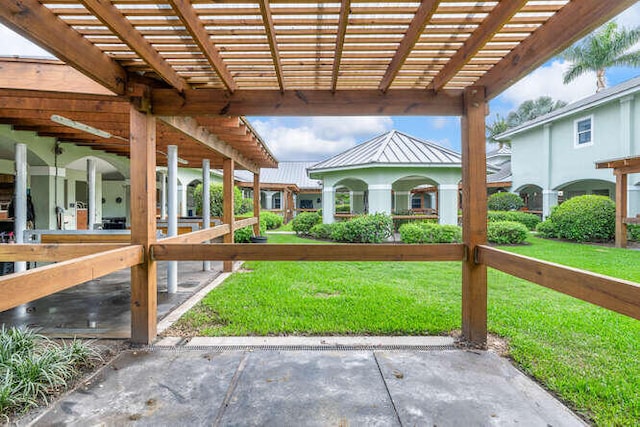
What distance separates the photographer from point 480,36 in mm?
2523

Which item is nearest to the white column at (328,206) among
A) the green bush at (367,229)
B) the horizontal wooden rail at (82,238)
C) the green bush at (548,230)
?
the green bush at (367,229)

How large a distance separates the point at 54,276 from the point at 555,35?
395 cm

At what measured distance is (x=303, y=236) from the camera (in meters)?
13.4

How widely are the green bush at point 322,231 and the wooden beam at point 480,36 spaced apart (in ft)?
29.6

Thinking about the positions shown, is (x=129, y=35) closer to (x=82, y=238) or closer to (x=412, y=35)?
(x=412, y=35)

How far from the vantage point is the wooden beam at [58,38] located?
205cm

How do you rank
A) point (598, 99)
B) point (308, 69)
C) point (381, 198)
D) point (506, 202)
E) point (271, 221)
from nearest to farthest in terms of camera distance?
point (308, 69) → point (381, 198) → point (598, 99) → point (506, 202) → point (271, 221)

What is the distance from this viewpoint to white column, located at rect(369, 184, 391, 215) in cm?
1138

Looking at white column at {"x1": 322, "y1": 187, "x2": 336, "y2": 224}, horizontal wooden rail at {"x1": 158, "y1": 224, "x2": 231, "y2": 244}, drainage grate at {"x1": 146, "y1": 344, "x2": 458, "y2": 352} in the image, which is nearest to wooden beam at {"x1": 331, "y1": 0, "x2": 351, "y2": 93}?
horizontal wooden rail at {"x1": 158, "y1": 224, "x2": 231, "y2": 244}

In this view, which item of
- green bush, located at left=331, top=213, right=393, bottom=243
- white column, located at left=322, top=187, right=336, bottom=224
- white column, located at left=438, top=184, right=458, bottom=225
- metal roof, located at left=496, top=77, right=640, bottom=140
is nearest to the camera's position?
green bush, located at left=331, top=213, right=393, bottom=243

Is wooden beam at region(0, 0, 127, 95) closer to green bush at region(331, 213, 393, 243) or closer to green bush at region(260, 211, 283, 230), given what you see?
green bush at region(331, 213, 393, 243)

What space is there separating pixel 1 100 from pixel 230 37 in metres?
3.60

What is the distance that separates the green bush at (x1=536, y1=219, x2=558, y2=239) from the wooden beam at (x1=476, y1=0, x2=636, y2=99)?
11.6m

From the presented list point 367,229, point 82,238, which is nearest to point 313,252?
point 82,238
